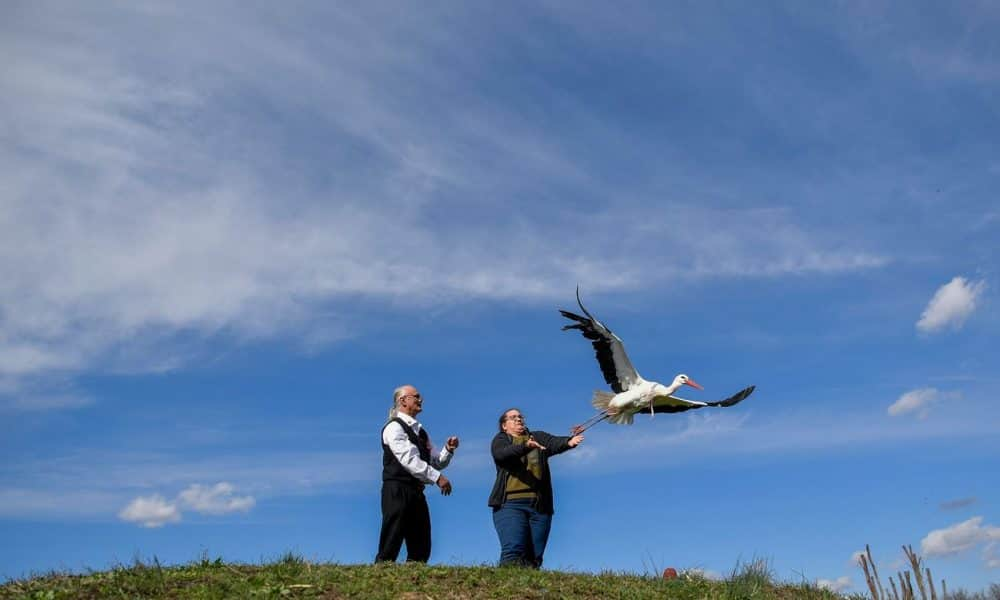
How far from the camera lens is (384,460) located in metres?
10.7

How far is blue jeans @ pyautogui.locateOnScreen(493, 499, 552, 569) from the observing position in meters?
10.9

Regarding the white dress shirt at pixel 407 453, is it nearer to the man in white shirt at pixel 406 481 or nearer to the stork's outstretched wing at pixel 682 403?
the man in white shirt at pixel 406 481

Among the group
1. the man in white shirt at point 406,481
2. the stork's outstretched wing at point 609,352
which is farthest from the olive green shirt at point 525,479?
the stork's outstretched wing at point 609,352

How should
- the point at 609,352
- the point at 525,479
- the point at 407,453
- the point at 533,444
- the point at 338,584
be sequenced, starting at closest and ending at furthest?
the point at 338,584, the point at 407,453, the point at 533,444, the point at 525,479, the point at 609,352

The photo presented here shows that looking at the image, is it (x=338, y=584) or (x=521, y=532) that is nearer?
(x=338, y=584)

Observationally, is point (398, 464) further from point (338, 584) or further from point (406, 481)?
point (338, 584)

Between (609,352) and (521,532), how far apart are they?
3979 mm

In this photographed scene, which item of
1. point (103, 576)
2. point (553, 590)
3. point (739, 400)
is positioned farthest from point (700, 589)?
point (103, 576)

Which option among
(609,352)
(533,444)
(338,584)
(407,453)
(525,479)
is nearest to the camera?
(338,584)

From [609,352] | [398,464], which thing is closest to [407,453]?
[398,464]

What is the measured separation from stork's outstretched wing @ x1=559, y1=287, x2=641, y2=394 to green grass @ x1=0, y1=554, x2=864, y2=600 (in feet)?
13.4

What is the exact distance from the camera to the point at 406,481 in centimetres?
1056

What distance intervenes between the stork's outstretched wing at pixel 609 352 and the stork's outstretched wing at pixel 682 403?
54 cm

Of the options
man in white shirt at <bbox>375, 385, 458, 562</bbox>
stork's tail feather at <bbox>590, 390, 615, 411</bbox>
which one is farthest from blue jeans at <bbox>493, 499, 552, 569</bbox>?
stork's tail feather at <bbox>590, 390, 615, 411</bbox>
